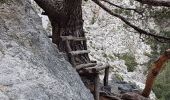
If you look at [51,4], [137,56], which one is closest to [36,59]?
[51,4]

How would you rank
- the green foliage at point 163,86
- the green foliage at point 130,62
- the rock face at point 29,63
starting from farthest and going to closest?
the green foliage at point 130,62
the green foliage at point 163,86
the rock face at point 29,63

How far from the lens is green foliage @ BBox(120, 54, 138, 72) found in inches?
704

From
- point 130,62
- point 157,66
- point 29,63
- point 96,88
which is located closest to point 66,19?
point 96,88

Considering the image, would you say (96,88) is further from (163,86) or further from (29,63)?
(163,86)

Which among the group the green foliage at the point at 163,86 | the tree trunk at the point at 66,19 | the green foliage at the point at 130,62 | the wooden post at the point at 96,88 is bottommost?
the green foliage at the point at 163,86

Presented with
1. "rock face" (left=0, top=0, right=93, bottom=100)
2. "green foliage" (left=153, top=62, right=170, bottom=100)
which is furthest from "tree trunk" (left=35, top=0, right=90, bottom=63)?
"green foliage" (left=153, top=62, right=170, bottom=100)

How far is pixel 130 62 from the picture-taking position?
18266 millimetres

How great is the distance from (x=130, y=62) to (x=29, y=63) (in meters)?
14.6

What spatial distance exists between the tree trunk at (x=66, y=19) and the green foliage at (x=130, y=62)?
11.4m

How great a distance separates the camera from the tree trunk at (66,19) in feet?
19.8

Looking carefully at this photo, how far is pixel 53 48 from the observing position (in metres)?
4.70

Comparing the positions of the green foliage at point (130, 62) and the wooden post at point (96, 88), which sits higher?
the wooden post at point (96, 88)

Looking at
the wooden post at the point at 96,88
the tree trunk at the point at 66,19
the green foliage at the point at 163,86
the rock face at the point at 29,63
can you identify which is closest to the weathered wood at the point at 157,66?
the wooden post at the point at 96,88

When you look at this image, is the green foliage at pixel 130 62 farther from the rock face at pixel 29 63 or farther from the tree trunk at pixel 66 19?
the rock face at pixel 29 63
